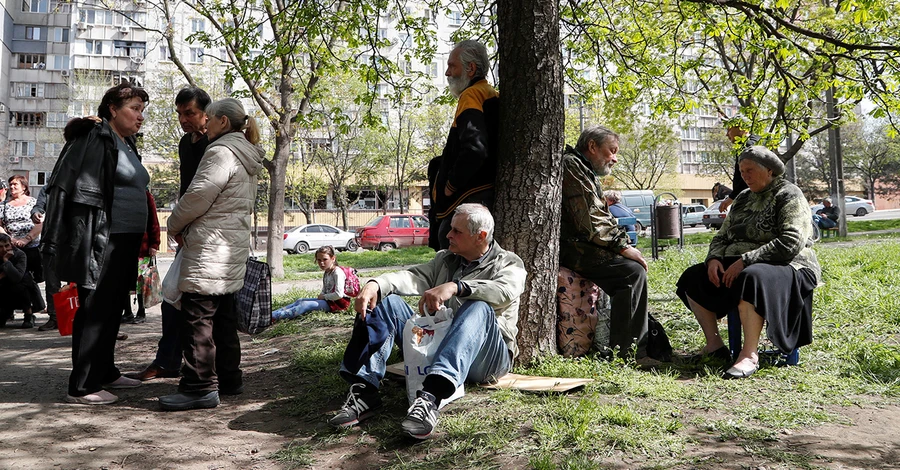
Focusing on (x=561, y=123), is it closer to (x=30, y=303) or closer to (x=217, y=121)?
(x=217, y=121)

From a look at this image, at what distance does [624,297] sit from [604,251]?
1.09 feet

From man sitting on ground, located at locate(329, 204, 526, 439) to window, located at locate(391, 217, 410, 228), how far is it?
25508 mm

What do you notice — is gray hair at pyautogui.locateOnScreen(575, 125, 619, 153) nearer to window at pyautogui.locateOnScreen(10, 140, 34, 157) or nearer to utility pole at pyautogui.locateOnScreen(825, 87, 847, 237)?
utility pole at pyautogui.locateOnScreen(825, 87, 847, 237)

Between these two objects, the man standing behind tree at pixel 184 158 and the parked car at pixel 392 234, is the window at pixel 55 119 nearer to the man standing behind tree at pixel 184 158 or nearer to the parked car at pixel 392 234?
the parked car at pixel 392 234

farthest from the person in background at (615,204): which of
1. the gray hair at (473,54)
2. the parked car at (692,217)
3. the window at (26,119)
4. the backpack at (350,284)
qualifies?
the window at (26,119)

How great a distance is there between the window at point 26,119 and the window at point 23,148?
1.34 meters

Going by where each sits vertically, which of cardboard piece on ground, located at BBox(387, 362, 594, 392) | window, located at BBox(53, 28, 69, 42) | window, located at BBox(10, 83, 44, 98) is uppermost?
window, located at BBox(53, 28, 69, 42)

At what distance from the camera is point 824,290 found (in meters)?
7.12

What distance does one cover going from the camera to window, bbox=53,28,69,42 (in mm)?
53375

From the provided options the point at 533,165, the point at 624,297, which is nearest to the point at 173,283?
the point at 533,165

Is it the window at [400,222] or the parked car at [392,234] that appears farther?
the window at [400,222]

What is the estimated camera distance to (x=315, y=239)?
3070 cm

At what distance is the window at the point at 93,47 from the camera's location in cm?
5114

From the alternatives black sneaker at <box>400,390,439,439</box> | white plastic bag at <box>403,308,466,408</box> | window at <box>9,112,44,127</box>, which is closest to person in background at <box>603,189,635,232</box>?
white plastic bag at <box>403,308,466,408</box>
